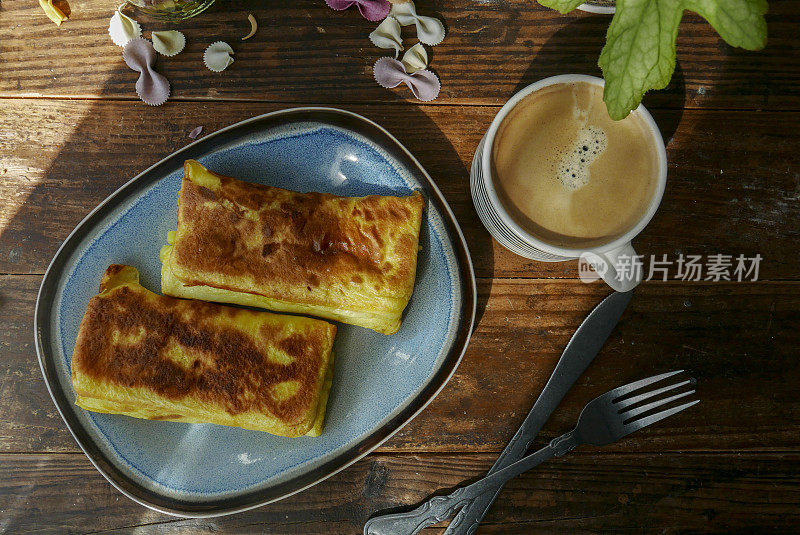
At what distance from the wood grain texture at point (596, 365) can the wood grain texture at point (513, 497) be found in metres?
0.05

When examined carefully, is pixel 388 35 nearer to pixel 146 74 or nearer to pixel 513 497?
pixel 146 74

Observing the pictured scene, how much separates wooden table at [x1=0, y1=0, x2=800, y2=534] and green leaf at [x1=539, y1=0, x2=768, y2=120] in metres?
0.53

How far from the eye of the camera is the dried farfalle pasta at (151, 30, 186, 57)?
4.59 feet

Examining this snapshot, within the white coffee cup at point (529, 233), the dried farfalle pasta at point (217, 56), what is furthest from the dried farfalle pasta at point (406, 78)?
the dried farfalle pasta at point (217, 56)

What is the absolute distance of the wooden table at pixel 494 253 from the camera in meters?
1.42

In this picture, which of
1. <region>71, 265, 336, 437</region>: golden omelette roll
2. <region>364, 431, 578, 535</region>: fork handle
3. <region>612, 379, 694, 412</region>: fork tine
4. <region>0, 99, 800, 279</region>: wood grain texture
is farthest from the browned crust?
<region>612, 379, 694, 412</region>: fork tine

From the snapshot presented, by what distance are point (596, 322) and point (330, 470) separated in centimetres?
78

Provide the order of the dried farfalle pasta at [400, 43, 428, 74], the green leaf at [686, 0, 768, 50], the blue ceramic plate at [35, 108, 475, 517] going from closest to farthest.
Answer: the green leaf at [686, 0, 768, 50], the blue ceramic plate at [35, 108, 475, 517], the dried farfalle pasta at [400, 43, 428, 74]

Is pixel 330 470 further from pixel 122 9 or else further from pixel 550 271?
pixel 122 9

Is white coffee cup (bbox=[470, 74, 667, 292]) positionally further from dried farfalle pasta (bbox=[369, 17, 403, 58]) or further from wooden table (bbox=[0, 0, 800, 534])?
dried farfalle pasta (bbox=[369, 17, 403, 58])

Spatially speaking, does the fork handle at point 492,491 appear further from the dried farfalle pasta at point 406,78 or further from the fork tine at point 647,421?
the dried farfalle pasta at point 406,78

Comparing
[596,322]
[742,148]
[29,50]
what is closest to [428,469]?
[596,322]

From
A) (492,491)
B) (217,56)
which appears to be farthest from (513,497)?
(217,56)

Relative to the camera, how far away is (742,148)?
1.47 metres
